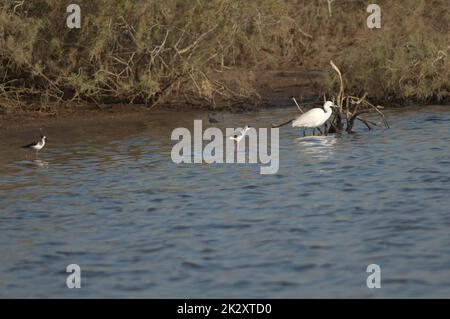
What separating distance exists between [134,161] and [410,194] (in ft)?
15.6

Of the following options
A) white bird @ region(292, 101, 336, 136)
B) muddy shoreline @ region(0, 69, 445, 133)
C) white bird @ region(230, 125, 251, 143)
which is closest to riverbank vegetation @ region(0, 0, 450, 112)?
muddy shoreline @ region(0, 69, 445, 133)

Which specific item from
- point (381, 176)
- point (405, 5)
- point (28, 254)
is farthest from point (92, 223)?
point (405, 5)

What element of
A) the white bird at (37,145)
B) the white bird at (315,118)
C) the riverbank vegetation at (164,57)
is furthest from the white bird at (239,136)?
the white bird at (37,145)

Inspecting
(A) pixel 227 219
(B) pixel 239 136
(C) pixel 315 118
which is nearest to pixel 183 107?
(B) pixel 239 136

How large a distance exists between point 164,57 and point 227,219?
9.18m

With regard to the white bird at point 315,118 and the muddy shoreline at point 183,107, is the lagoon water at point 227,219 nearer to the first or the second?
the white bird at point 315,118

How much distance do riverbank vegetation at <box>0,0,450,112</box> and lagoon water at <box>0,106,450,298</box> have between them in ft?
6.84

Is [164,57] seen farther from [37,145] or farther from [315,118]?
[37,145]

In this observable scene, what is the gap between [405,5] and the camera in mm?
24641

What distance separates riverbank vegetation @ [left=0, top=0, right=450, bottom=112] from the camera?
18844 millimetres

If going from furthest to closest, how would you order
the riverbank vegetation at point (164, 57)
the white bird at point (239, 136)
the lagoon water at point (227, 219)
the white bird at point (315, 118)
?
1. the riverbank vegetation at point (164, 57)
2. the white bird at point (315, 118)
3. the white bird at point (239, 136)
4. the lagoon water at point (227, 219)

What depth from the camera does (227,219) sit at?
36.9 ft

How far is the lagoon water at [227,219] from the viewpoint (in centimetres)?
869

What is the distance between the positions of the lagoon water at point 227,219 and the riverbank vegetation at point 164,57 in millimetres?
2086
